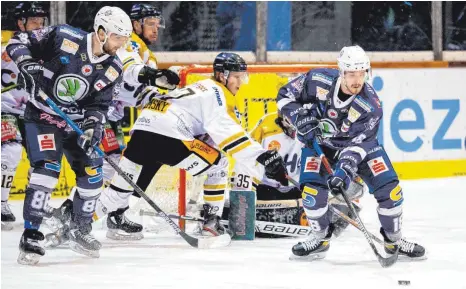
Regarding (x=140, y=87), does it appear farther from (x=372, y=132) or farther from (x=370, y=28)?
(x=370, y=28)

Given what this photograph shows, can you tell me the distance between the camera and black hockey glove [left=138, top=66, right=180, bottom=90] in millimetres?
5809

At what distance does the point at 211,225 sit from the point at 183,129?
56 centimetres

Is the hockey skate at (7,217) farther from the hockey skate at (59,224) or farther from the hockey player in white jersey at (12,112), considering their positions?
the hockey skate at (59,224)

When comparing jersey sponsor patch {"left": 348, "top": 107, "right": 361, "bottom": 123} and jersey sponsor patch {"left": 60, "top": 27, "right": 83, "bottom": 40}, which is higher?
jersey sponsor patch {"left": 60, "top": 27, "right": 83, "bottom": 40}

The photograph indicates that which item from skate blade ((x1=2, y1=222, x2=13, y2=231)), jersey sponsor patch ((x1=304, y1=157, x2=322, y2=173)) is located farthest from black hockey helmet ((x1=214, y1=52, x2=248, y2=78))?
skate blade ((x1=2, y1=222, x2=13, y2=231))

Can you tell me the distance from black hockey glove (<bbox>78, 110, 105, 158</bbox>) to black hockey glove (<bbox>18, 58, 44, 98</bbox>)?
0.28m

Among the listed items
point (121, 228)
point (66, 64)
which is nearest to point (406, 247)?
point (121, 228)

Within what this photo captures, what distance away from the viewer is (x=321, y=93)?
17.9 ft

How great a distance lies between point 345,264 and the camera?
5402mm

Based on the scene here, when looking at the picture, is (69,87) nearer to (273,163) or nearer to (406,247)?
(273,163)

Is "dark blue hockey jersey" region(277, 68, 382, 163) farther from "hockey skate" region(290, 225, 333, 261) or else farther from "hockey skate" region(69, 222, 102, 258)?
"hockey skate" region(69, 222, 102, 258)

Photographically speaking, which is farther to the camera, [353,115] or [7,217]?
[7,217]

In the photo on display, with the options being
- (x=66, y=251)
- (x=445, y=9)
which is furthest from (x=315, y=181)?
(x=445, y=9)

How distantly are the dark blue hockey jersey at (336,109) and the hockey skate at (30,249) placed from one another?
53.1 inches
